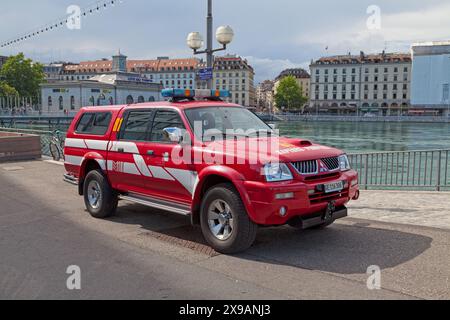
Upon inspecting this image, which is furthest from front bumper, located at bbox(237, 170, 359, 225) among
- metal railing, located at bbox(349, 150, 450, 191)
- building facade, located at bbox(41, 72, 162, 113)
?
building facade, located at bbox(41, 72, 162, 113)

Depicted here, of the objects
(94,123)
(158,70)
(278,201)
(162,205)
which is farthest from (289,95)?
(278,201)

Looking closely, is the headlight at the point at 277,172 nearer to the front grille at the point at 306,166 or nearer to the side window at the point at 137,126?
the front grille at the point at 306,166

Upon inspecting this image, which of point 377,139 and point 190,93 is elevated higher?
point 190,93

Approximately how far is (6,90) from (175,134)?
111409 millimetres

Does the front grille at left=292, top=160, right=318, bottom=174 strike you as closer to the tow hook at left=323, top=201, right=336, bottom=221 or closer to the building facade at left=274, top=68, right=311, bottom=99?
the tow hook at left=323, top=201, right=336, bottom=221

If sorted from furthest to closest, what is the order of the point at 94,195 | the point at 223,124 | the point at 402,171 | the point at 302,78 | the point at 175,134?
the point at 302,78, the point at 402,171, the point at 94,195, the point at 223,124, the point at 175,134

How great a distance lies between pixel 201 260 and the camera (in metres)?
5.61

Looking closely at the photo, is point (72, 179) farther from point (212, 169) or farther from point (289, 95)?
point (289, 95)

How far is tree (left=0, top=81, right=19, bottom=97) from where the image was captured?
104000 mm

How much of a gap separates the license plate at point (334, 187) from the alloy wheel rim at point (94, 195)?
410 cm

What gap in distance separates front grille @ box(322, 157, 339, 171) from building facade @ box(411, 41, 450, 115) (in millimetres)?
113415

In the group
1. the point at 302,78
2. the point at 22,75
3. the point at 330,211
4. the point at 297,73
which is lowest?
the point at 330,211
